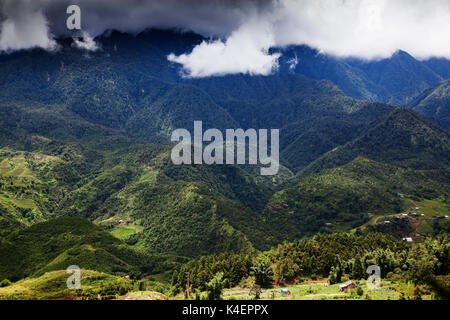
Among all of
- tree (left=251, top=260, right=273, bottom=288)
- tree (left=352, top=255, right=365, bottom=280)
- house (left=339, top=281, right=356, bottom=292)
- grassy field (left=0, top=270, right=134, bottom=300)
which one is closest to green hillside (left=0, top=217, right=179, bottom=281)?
grassy field (left=0, top=270, right=134, bottom=300)

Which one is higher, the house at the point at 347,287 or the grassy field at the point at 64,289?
the house at the point at 347,287

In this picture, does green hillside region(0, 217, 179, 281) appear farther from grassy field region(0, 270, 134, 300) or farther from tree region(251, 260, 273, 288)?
tree region(251, 260, 273, 288)

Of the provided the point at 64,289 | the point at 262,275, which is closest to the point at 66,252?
the point at 64,289

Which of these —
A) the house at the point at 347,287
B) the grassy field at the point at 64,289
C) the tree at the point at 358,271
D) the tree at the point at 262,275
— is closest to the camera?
the house at the point at 347,287

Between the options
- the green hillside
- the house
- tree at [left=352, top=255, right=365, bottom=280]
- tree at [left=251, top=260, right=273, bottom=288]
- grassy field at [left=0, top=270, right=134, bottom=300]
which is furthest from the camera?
the green hillside

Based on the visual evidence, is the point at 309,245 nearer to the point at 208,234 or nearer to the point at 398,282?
the point at 398,282

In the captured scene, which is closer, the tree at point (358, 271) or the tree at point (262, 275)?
the tree at point (358, 271)

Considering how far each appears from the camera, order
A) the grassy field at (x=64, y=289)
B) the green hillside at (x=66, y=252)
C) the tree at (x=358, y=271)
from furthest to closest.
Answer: the green hillside at (x=66, y=252) < the tree at (x=358, y=271) < the grassy field at (x=64, y=289)

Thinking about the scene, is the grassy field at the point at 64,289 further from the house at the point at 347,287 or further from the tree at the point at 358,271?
the tree at the point at 358,271

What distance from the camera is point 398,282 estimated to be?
55.2 metres

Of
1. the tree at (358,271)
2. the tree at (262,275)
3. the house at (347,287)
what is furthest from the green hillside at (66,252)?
the house at (347,287)
